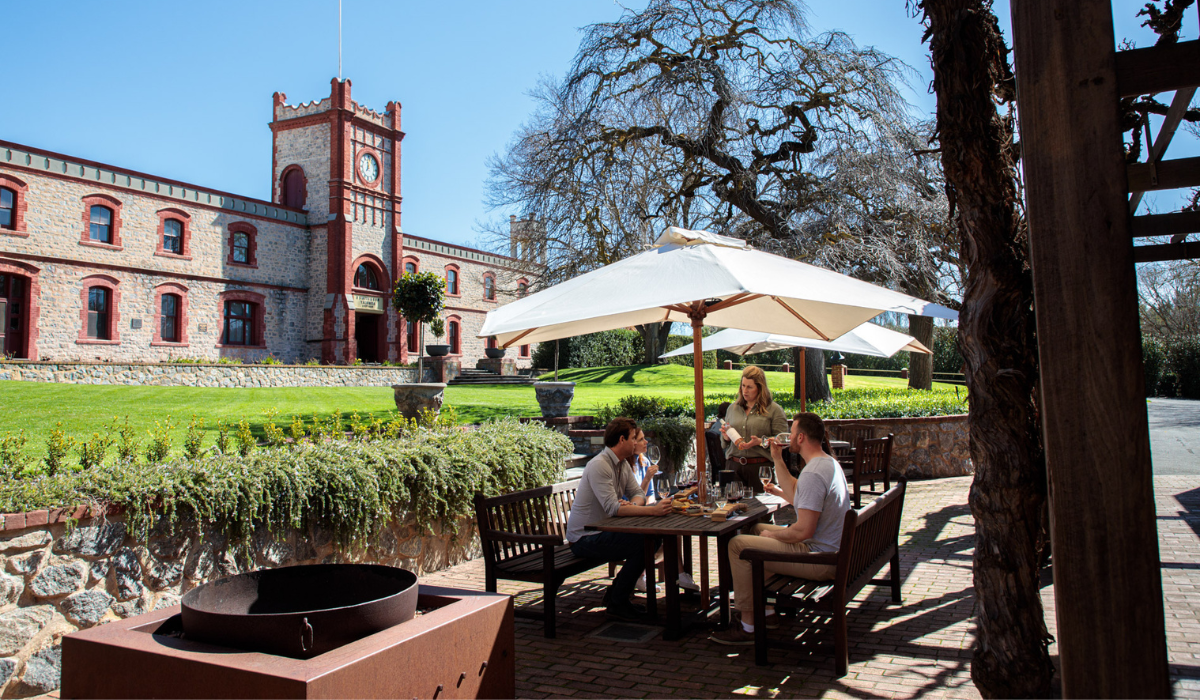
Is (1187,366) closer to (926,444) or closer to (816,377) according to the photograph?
(816,377)

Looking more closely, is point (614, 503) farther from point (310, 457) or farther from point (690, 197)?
point (690, 197)

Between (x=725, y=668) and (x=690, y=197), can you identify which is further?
(x=690, y=197)

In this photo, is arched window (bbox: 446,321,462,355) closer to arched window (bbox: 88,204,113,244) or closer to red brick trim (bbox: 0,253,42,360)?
arched window (bbox: 88,204,113,244)

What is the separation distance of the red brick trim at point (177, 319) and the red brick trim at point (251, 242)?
217cm

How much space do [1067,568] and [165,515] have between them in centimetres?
438

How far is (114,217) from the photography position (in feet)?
77.4

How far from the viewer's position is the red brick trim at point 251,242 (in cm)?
2686

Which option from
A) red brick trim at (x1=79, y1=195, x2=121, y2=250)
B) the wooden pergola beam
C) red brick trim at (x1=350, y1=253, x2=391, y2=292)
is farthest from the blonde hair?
red brick trim at (x1=350, y1=253, x2=391, y2=292)

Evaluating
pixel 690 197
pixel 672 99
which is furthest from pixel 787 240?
pixel 672 99

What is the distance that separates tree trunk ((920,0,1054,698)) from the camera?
3039mm

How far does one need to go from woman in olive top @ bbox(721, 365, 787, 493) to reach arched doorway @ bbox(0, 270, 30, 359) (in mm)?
23457

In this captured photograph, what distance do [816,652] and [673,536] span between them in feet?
3.30

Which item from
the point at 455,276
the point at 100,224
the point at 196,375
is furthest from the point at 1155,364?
the point at 100,224

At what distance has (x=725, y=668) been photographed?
379 cm
